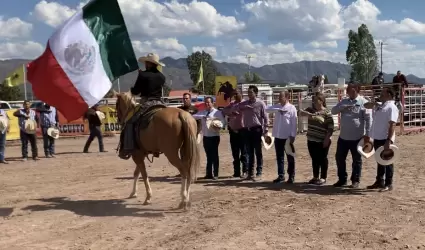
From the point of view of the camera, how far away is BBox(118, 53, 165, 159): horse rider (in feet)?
26.2

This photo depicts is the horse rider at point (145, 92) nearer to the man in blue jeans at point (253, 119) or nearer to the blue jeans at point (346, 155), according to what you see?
the man in blue jeans at point (253, 119)

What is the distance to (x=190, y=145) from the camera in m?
7.54

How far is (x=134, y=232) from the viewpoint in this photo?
21.0 feet

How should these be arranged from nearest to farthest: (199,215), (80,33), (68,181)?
(199,215), (80,33), (68,181)

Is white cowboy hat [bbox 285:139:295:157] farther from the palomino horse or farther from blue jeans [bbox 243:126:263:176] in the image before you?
Answer: the palomino horse

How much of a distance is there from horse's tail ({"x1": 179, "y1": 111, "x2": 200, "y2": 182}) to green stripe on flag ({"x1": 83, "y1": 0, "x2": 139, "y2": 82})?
4.29ft

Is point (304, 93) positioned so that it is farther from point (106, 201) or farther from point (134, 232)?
point (134, 232)

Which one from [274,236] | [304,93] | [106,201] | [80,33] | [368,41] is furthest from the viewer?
[368,41]

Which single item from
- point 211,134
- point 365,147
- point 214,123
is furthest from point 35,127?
point 365,147

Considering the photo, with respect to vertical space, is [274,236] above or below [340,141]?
below

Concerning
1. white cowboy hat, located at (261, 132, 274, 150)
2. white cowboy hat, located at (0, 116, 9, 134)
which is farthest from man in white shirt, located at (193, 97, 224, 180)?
white cowboy hat, located at (0, 116, 9, 134)

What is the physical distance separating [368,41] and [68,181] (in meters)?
75.0

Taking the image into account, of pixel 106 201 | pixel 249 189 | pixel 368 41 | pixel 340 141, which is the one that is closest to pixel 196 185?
pixel 249 189

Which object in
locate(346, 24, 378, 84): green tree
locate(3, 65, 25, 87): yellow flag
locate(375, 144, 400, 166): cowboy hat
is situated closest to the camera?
locate(375, 144, 400, 166): cowboy hat
